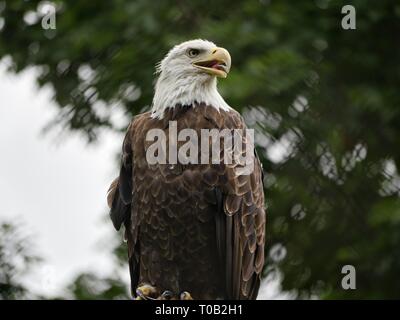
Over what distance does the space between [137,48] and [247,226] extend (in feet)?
10.6

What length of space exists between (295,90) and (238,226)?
9.40ft

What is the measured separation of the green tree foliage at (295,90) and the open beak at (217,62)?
172cm

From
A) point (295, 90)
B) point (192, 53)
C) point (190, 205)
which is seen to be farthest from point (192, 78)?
point (295, 90)

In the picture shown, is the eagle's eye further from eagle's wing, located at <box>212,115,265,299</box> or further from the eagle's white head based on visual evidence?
eagle's wing, located at <box>212,115,265,299</box>

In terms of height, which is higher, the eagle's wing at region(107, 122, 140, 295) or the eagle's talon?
the eagle's wing at region(107, 122, 140, 295)

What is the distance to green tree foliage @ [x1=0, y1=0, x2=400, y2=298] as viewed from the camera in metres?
8.53

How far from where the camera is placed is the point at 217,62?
20.2 ft

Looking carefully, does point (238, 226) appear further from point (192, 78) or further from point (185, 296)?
point (192, 78)

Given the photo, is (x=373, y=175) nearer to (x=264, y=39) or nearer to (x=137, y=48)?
(x=264, y=39)

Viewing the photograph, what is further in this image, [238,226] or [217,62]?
[217,62]

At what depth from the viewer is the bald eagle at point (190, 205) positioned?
19.6 feet

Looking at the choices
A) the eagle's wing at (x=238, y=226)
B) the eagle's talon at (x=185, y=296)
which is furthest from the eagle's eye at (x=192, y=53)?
the eagle's talon at (x=185, y=296)

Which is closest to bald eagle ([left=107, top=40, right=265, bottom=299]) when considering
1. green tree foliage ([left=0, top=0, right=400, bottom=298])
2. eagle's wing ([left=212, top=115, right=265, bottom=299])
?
eagle's wing ([left=212, top=115, right=265, bottom=299])

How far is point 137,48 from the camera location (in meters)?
8.93
